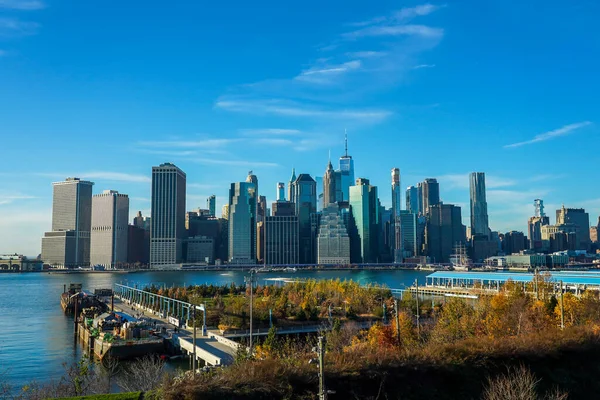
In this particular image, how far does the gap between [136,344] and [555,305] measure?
34008mm

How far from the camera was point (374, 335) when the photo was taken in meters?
34.0

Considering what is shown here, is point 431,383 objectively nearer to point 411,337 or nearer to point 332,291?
point 411,337

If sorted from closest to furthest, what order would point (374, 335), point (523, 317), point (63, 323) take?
point (374, 335)
point (523, 317)
point (63, 323)

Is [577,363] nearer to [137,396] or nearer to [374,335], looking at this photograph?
[374,335]

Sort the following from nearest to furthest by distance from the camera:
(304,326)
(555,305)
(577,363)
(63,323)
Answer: (577,363) < (555,305) < (304,326) < (63,323)

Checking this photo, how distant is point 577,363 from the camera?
26.7 m

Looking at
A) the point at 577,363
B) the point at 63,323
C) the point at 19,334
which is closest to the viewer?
the point at 577,363

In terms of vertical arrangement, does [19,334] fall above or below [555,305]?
below

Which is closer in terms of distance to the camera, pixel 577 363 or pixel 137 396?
pixel 137 396

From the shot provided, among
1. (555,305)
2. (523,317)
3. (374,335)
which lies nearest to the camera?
(374,335)

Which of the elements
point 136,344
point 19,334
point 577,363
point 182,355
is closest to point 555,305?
point 577,363

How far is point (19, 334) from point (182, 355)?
23.7 m

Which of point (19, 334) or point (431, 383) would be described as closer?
point (431, 383)

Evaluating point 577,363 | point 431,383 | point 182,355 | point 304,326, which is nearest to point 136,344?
point 182,355
